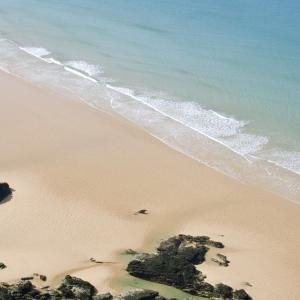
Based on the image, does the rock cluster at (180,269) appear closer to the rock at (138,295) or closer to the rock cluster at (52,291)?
the rock at (138,295)

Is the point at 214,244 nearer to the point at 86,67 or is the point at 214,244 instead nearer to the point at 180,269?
the point at 180,269

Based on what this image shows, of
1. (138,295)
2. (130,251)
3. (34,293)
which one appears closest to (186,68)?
(130,251)

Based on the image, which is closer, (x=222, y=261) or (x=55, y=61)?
(x=222, y=261)

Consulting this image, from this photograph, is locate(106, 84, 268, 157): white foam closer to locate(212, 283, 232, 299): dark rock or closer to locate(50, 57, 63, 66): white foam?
locate(50, 57, 63, 66): white foam

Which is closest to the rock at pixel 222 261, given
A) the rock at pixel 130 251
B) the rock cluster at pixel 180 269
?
the rock cluster at pixel 180 269

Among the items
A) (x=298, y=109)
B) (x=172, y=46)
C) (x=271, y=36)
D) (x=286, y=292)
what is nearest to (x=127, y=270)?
(x=286, y=292)

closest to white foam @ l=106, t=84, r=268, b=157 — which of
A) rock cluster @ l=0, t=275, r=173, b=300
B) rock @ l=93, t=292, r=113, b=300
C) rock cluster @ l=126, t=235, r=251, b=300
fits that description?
rock cluster @ l=126, t=235, r=251, b=300
